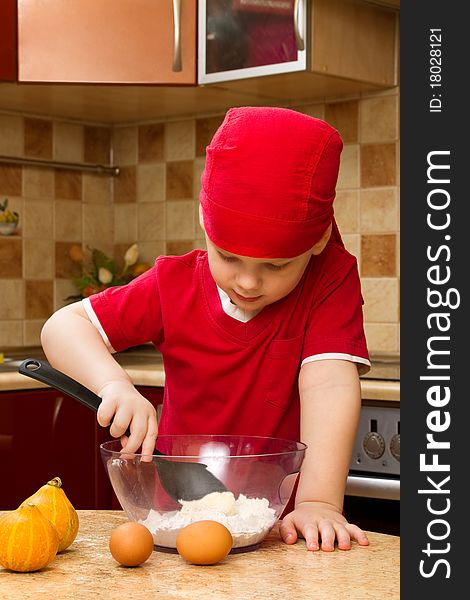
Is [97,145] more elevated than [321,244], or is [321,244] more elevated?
[97,145]

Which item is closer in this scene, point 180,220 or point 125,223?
point 180,220

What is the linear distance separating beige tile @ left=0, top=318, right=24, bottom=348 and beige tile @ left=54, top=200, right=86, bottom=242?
0.91 ft

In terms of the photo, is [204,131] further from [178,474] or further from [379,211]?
[178,474]

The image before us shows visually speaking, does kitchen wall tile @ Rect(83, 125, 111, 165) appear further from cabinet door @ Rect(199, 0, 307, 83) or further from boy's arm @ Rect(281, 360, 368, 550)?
boy's arm @ Rect(281, 360, 368, 550)

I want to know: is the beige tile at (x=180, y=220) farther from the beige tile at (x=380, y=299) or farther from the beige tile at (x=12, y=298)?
the beige tile at (x=380, y=299)

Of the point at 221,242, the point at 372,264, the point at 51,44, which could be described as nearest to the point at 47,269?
the point at 51,44

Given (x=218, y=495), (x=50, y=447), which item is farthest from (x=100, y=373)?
(x=50, y=447)

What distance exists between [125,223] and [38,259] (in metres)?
0.31

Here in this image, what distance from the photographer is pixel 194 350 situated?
1.35 meters

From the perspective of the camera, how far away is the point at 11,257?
275 cm

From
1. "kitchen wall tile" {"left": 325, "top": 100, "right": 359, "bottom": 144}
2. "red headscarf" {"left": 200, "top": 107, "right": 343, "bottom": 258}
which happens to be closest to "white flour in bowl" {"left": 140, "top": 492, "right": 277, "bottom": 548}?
"red headscarf" {"left": 200, "top": 107, "right": 343, "bottom": 258}

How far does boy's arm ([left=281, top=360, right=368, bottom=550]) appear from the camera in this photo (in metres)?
1.13

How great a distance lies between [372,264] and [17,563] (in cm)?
172

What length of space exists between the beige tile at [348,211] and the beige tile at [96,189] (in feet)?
2.59
